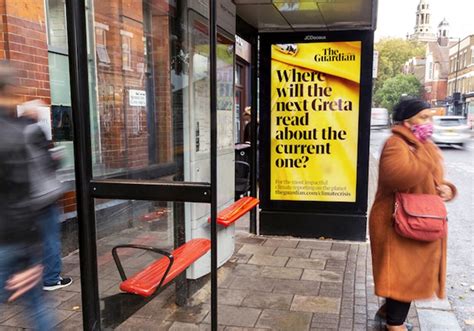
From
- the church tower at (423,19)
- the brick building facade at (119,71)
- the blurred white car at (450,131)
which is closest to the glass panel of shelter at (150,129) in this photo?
the brick building facade at (119,71)

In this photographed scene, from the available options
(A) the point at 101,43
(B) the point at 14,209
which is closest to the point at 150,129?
(A) the point at 101,43

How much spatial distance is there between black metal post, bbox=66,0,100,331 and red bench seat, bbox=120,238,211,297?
0.22 metres

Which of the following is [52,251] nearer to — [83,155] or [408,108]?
[83,155]

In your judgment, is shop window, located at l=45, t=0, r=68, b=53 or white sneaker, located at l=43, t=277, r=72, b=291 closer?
white sneaker, located at l=43, t=277, r=72, b=291

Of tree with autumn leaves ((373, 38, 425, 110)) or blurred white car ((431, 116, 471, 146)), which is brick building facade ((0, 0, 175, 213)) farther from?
tree with autumn leaves ((373, 38, 425, 110))

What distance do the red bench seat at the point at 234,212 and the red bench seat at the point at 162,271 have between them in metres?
0.34

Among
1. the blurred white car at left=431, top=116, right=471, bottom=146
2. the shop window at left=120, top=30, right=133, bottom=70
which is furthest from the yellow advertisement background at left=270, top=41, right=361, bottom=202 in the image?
the blurred white car at left=431, top=116, right=471, bottom=146

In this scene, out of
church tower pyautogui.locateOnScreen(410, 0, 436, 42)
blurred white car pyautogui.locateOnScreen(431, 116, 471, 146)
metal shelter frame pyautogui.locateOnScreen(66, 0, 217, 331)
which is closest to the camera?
metal shelter frame pyautogui.locateOnScreen(66, 0, 217, 331)

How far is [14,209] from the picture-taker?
2.04 metres

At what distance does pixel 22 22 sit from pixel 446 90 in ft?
248

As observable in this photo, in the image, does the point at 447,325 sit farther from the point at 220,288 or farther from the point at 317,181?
the point at 317,181

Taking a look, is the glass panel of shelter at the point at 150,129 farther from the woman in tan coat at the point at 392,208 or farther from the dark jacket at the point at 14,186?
the woman in tan coat at the point at 392,208

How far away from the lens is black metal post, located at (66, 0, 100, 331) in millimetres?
2436

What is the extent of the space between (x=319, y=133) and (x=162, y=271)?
9.25ft
